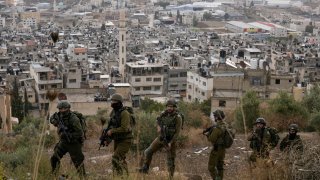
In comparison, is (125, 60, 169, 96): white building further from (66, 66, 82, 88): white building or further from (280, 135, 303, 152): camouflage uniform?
(280, 135, 303, 152): camouflage uniform

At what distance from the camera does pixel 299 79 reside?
2773cm

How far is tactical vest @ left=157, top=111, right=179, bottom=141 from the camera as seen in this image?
479cm

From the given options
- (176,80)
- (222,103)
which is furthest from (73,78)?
(222,103)

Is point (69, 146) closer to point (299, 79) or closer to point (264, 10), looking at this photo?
point (299, 79)

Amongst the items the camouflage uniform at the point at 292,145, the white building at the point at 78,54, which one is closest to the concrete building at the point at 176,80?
the white building at the point at 78,54

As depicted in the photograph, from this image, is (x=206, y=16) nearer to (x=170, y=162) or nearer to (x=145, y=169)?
(x=170, y=162)

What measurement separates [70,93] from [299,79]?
12755 mm

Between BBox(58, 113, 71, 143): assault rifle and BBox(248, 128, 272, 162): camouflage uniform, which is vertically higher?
BBox(58, 113, 71, 143): assault rifle

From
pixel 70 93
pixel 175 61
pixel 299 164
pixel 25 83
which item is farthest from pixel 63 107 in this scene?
pixel 175 61

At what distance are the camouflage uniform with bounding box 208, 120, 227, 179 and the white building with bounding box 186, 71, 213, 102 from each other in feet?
57.4

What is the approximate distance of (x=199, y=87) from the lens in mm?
23891

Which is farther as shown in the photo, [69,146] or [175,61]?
[175,61]

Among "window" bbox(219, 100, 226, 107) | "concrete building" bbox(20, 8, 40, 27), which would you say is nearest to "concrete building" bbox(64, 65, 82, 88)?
"window" bbox(219, 100, 226, 107)

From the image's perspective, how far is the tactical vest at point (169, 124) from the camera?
4785 millimetres
